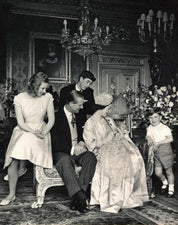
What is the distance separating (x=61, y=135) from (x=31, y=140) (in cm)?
39

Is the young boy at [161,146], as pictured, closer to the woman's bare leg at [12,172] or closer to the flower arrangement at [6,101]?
the woman's bare leg at [12,172]

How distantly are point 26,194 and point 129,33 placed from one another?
6159 millimetres

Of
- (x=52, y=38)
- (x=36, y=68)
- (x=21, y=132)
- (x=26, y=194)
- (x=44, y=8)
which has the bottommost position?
(x=26, y=194)

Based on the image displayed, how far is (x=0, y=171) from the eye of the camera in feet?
20.3

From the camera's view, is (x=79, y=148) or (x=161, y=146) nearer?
(x=79, y=148)

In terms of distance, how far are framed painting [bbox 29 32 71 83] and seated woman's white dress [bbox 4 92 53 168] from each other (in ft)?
14.5

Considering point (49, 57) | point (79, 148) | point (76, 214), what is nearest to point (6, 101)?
point (49, 57)

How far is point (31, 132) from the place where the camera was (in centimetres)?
392

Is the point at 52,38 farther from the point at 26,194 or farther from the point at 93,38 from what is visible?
the point at 26,194

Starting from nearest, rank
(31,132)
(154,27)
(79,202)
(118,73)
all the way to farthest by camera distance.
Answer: (79,202) → (31,132) → (154,27) → (118,73)

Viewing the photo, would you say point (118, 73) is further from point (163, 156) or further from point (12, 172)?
point (12, 172)

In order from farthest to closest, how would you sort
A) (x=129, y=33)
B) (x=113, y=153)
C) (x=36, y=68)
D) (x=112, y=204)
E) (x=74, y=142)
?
(x=129, y=33) → (x=36, y=68) → (x=74, y=142) → (x=113, y=153) → (x=112, y=204)

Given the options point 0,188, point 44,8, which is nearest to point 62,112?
point 0,188

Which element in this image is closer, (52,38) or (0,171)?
(0,171)
